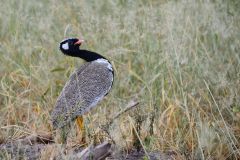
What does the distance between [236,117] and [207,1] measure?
1.80 metres

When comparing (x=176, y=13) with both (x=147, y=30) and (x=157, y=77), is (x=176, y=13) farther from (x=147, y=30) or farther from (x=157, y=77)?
(x=157, y=77)

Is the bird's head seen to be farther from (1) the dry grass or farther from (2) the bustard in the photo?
(1) the dry grass

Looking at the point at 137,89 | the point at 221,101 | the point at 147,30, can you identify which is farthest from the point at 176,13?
the point at 221,101

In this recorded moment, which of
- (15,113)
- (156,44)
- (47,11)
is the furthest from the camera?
(47,11)

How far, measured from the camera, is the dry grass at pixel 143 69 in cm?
471

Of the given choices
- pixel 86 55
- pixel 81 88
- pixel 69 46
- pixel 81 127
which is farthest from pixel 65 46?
pixel 81 127

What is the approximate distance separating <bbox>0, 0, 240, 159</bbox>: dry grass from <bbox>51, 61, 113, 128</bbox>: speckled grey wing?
0.43 feet

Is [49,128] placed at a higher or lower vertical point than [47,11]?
lower

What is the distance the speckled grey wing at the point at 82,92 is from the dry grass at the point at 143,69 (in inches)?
5.1

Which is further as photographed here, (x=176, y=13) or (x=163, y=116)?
(x=176, y=13)

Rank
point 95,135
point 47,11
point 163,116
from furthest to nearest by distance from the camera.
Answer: point 47,11, point 163,116, point 95,135

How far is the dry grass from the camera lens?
471 cm

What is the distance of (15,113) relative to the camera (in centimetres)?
550

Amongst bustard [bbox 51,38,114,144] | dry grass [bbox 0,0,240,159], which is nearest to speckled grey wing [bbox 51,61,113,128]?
bustard [bbox 51,38,114,144]
